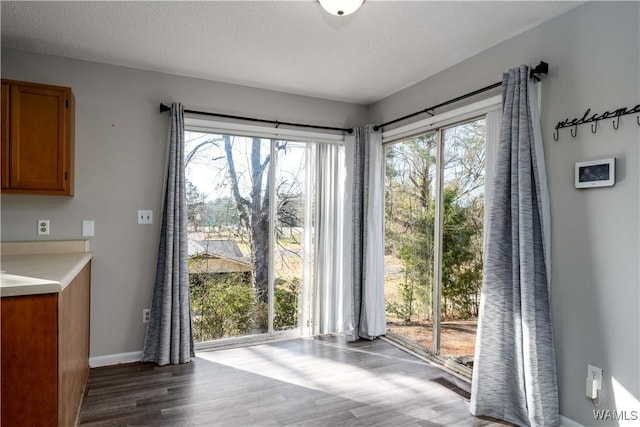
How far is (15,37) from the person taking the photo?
2.55 meters

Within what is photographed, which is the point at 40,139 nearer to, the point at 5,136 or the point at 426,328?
the point at 5,136

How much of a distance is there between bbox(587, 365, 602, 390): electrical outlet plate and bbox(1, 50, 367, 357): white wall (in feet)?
10.3

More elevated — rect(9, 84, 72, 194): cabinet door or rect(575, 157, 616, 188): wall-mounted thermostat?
rect(9, 84, 72, 194): cabinet door

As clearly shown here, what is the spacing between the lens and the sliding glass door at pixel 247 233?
11.3 feet

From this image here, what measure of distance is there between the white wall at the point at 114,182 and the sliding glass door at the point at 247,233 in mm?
358

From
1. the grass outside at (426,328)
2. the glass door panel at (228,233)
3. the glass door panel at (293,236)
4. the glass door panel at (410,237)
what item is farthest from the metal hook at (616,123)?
the glass door panel at (228,233)

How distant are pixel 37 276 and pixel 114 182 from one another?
153 cm

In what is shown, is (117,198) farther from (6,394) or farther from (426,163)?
(426,163)

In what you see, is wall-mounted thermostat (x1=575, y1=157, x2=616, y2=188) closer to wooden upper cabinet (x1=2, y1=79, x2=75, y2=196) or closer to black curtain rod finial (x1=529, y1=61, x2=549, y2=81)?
black curtain rod finial (x1=529, y1=61, x2=549, y2=81)

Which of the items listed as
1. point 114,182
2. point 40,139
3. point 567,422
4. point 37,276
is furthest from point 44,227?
point 567,422

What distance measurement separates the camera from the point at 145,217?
3.14 m

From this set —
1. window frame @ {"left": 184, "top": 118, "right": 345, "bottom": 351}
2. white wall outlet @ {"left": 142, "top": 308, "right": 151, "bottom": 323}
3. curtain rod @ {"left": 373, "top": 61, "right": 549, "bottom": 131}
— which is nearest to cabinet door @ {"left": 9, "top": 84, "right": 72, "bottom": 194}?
window frame @ {"left": 184, "top": 118, "right": 345, "bottom": 351}

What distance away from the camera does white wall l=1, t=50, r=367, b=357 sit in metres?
2.85

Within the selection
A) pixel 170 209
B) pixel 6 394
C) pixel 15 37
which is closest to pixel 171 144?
pixel 170 209
